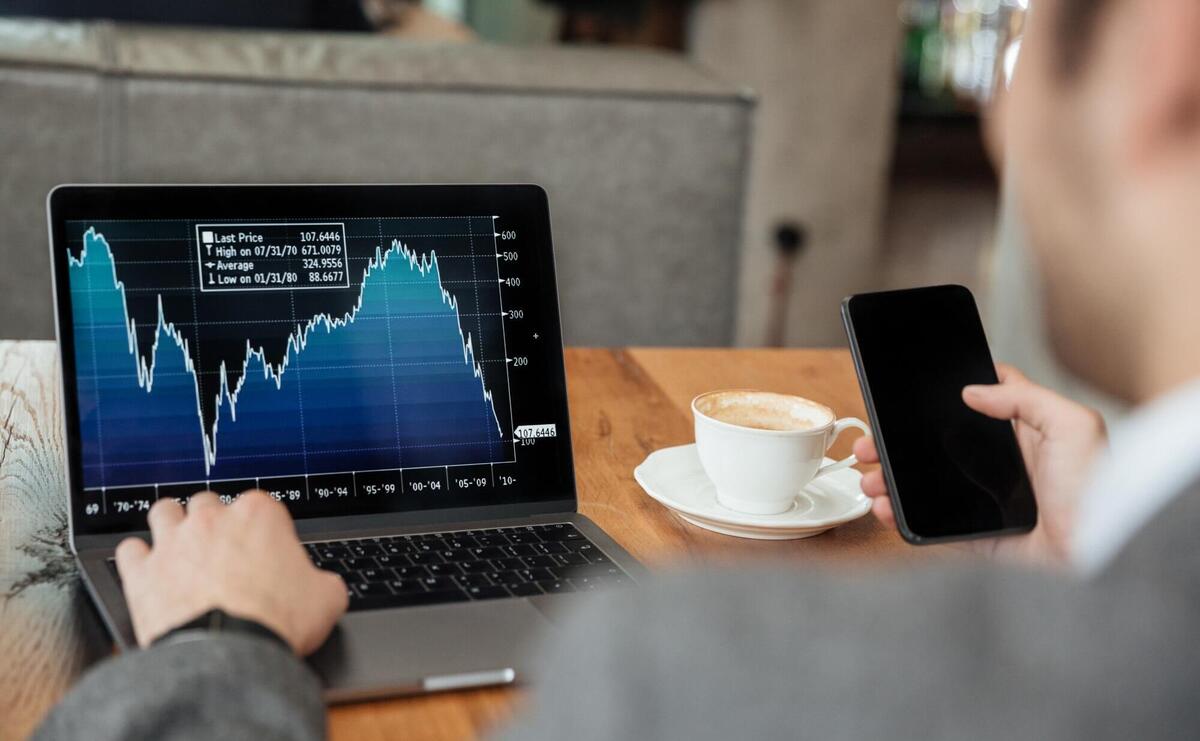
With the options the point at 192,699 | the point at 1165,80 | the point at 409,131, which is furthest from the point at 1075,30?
the point at 409,131

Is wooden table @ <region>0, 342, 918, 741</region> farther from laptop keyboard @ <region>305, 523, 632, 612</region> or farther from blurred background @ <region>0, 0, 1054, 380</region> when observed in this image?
blurred background @ <region>0, 0, 1054, 380</region>

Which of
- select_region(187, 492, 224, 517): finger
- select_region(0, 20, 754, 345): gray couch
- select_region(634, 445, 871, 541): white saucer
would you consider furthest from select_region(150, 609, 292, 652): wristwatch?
select_region(0, 20, 754, 345): gray couch

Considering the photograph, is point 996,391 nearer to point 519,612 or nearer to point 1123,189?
point 519,612

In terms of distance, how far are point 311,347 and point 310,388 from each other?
0.03 meters

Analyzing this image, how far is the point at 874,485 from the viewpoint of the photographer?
87 centimetres

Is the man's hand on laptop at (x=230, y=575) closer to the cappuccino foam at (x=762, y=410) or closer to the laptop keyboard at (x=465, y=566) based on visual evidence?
the laptop keyboard at (x=465, y=566)

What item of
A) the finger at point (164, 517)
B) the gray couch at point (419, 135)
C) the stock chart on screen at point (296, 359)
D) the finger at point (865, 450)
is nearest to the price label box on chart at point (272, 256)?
the stock chart on screen at point (296, 359)

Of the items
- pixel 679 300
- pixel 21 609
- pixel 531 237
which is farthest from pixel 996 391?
pixel 679 300

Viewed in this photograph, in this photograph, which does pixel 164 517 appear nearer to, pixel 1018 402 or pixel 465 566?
pixel 465 566

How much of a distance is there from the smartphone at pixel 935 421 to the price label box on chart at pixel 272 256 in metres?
0.37

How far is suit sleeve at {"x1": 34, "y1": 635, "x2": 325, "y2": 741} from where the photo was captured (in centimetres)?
50

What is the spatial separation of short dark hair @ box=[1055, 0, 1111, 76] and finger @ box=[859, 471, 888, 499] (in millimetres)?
515

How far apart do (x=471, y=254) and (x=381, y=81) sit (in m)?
1.13

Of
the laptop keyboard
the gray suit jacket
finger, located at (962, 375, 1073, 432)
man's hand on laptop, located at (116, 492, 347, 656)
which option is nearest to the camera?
the gray suit jacket
